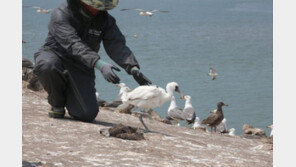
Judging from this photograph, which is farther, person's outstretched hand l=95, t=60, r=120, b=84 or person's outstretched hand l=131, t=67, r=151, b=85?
person's outstretched hand l=131, t=67, r=151, b=85

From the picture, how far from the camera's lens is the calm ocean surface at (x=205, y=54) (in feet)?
55.9

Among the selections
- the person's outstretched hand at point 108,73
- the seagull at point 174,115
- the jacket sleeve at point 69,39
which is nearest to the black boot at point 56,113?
the jacket sleeve at point 69,39

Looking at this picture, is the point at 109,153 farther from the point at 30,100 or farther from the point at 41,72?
the point at 30,100

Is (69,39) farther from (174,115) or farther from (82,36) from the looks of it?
(174,115)

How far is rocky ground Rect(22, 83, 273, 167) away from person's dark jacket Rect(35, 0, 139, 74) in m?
0.81

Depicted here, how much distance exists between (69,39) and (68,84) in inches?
36.3

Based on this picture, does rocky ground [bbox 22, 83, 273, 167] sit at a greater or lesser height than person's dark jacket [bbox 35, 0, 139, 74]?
lesser

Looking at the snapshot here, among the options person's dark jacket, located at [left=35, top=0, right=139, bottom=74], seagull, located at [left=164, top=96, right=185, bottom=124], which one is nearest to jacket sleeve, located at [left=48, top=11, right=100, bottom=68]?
person's dark jacket, located at [left=35, top=0, right=139, bottom=74]

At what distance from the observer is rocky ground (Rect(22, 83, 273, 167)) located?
4953 millimetres

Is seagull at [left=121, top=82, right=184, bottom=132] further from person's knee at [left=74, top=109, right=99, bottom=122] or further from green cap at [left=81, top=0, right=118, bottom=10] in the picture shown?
green cap at [left=81, top=0, right=118, bottom=10]

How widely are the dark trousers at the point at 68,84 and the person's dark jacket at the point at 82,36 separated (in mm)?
136
